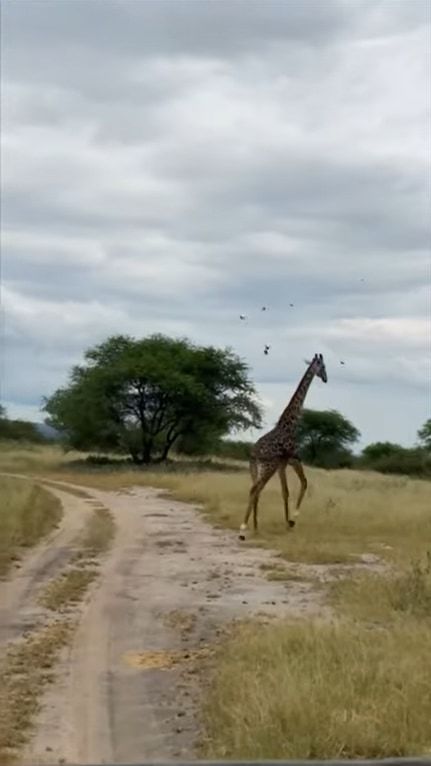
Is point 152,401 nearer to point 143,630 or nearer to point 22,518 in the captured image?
point 22,518

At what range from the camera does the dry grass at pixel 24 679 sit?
789 centimetres

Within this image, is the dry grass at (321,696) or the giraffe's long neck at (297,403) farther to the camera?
the giraffe's long neck at (297,403)

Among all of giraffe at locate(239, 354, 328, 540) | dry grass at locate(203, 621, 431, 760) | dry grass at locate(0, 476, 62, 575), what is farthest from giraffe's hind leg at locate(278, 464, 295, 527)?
dry grass at locate(203, 621, 431, 760)

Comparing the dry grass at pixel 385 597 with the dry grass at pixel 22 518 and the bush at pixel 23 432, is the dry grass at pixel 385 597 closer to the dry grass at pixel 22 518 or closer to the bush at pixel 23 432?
the dry grass at pixel 22 518

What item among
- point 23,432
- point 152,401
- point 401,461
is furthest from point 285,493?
point 23,432

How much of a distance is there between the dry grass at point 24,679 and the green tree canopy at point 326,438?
2579 inches

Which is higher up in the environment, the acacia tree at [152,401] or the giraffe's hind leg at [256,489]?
the acacia tree at [152,401]

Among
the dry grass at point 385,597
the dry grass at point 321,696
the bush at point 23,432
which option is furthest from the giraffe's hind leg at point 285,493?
the bush at point 23,432

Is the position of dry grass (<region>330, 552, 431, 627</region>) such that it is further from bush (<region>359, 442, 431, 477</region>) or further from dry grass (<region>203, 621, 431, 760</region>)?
bush (<region>359, 442, 431, 477</region>)

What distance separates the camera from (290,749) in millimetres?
6910

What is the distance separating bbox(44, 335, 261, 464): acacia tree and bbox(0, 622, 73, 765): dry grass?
45.5 meters

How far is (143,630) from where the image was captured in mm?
11844

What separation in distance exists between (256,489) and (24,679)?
43.4 ft

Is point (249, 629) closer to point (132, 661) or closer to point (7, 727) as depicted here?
point (132, 661)
